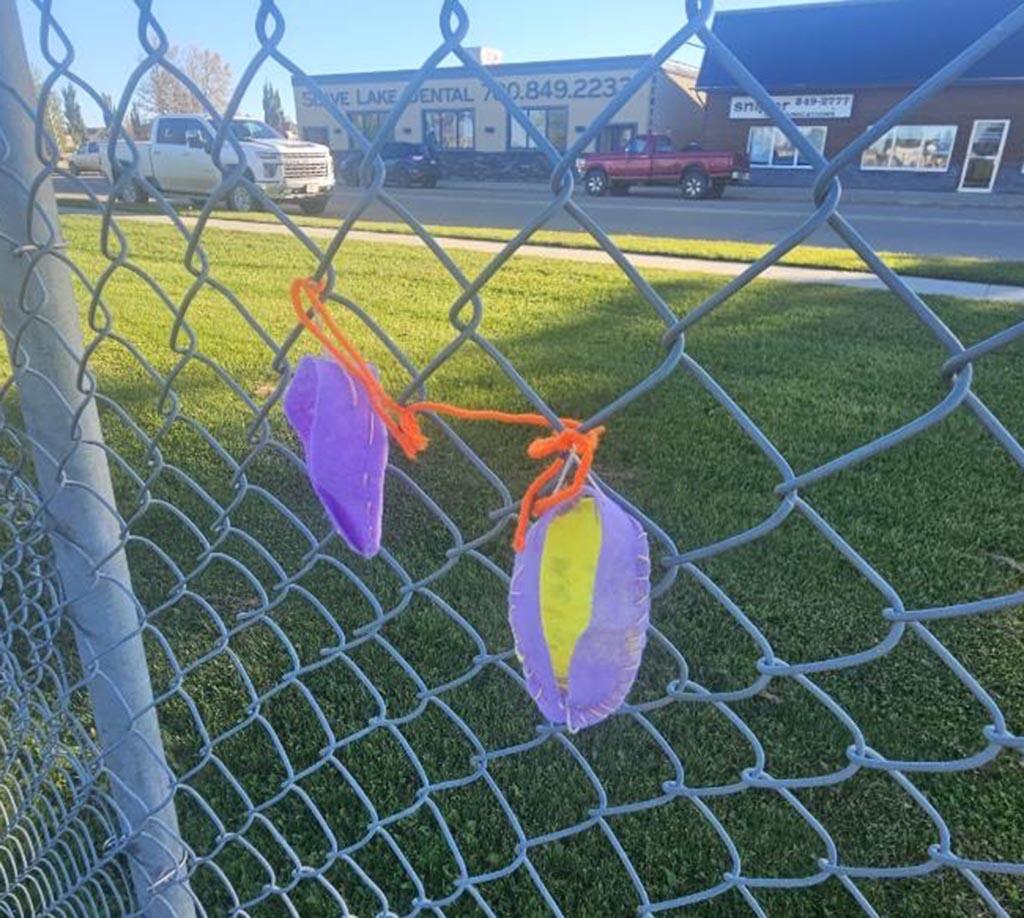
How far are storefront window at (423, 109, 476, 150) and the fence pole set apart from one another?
28.3 m

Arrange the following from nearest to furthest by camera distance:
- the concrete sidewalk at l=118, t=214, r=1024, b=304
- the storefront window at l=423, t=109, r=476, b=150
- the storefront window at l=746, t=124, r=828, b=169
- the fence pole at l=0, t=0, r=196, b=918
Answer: the fence pole at l=0, t=0, r=196, b=918, the concrete sidewalk at l=118, t=214, r=1024, b=304, the storefront window at l=746, t=124, r=828, b=169, the storefront window at l=423, t=109, r=476, b=150

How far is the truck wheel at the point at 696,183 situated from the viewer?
2017 cm

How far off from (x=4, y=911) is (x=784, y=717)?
73.7 inches

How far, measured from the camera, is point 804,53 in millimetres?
22812

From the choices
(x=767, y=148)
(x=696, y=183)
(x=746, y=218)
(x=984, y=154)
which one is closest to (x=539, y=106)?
(x=696, y=183)

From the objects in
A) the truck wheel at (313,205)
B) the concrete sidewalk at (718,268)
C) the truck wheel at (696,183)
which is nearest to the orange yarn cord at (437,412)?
the concrete sidewalk at (718,268)

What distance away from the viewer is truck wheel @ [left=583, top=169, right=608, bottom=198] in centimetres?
2045

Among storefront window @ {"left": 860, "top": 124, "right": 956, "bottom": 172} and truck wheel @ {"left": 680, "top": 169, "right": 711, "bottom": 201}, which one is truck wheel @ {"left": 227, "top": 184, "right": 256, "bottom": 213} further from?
storefront window @ {"left": 860, "top": 124, "right": 956, "bottom": 172}

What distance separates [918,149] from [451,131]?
14522 mm

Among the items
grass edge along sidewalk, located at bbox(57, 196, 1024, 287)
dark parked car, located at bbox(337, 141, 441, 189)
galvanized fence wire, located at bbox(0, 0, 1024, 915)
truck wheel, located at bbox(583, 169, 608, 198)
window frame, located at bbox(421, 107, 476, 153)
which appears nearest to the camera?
galvanized fence wire, located at bbox(0, 0, 1024, 915)

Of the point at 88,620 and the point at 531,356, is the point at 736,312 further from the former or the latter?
the point at 88,620

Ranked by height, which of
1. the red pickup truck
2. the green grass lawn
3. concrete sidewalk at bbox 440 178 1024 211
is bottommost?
concrete sidewalk at bbox 440 178 1024 211

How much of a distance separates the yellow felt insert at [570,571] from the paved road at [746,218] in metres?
8.14

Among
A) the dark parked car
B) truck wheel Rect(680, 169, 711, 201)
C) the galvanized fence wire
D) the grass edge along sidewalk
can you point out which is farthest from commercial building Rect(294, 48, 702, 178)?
the galvanized fence wire
